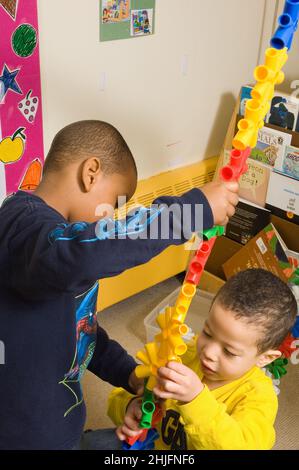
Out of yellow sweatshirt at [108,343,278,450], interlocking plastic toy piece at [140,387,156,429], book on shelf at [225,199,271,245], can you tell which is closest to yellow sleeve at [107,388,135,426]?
yellow sweatshirt at [108,343,278,450]

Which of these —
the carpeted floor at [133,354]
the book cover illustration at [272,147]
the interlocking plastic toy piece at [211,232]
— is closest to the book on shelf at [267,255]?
the book cover illustration at [272,147]

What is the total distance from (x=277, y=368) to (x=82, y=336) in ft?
3.25

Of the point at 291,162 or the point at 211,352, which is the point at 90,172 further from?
the point at 291,162

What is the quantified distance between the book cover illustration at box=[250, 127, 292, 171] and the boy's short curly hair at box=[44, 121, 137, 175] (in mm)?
1118

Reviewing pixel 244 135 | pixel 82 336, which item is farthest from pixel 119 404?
pixel 244 135

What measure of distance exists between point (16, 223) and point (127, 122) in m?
1.15

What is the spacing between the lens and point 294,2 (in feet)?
2.25

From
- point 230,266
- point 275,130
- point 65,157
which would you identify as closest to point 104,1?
point 275,130

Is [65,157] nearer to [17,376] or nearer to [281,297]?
[17,376]

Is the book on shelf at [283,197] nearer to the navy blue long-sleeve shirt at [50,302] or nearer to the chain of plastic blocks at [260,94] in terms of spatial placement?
the navy blue long-sleeve shirt at [50,302]

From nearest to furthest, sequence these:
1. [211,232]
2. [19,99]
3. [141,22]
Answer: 1. [211,232]
2. [19,99]
3. [141,22]

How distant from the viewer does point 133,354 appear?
2008 millimetres

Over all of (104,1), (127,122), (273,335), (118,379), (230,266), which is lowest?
(230,266)

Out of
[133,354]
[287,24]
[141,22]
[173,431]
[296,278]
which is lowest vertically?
[133,354]
